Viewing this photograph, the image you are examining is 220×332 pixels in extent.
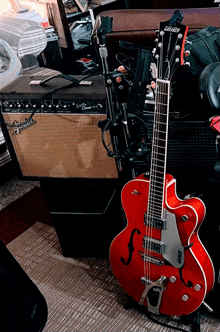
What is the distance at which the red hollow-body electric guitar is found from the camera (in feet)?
4.19

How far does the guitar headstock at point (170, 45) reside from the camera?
1114mm

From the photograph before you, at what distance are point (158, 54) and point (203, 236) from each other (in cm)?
84

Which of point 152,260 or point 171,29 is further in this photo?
point 152,260

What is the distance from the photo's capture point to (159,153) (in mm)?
1315

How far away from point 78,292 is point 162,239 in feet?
2.06

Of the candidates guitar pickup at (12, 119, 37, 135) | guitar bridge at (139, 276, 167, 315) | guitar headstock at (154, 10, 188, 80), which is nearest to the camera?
guitar headstock at (154, 10, 188, 80)

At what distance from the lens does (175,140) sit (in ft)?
4.90

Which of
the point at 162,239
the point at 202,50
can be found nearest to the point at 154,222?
the point at 162,239

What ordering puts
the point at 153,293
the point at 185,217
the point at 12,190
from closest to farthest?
the point at 185,217 < the point at 153,293 < the point at 12,190

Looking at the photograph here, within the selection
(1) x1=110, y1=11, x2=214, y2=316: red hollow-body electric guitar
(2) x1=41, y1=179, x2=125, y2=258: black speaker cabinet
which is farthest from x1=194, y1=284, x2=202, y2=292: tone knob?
(2) x1=41, y1=179, x2=125, y2=258: black speaker cabinet

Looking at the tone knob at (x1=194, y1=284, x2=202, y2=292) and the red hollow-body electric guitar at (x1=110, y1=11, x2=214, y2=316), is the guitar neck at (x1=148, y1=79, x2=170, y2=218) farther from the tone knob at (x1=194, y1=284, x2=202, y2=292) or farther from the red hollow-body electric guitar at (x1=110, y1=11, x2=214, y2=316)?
the tone knob at (x1=194, y1=284, x2=202, y2=292)

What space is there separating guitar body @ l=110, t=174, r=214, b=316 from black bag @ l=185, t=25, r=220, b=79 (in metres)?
0.52

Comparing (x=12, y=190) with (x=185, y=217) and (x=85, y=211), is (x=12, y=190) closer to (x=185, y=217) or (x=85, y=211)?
(x=85, y=211)

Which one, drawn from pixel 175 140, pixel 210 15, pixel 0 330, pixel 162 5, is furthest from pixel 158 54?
pixel 162 5
